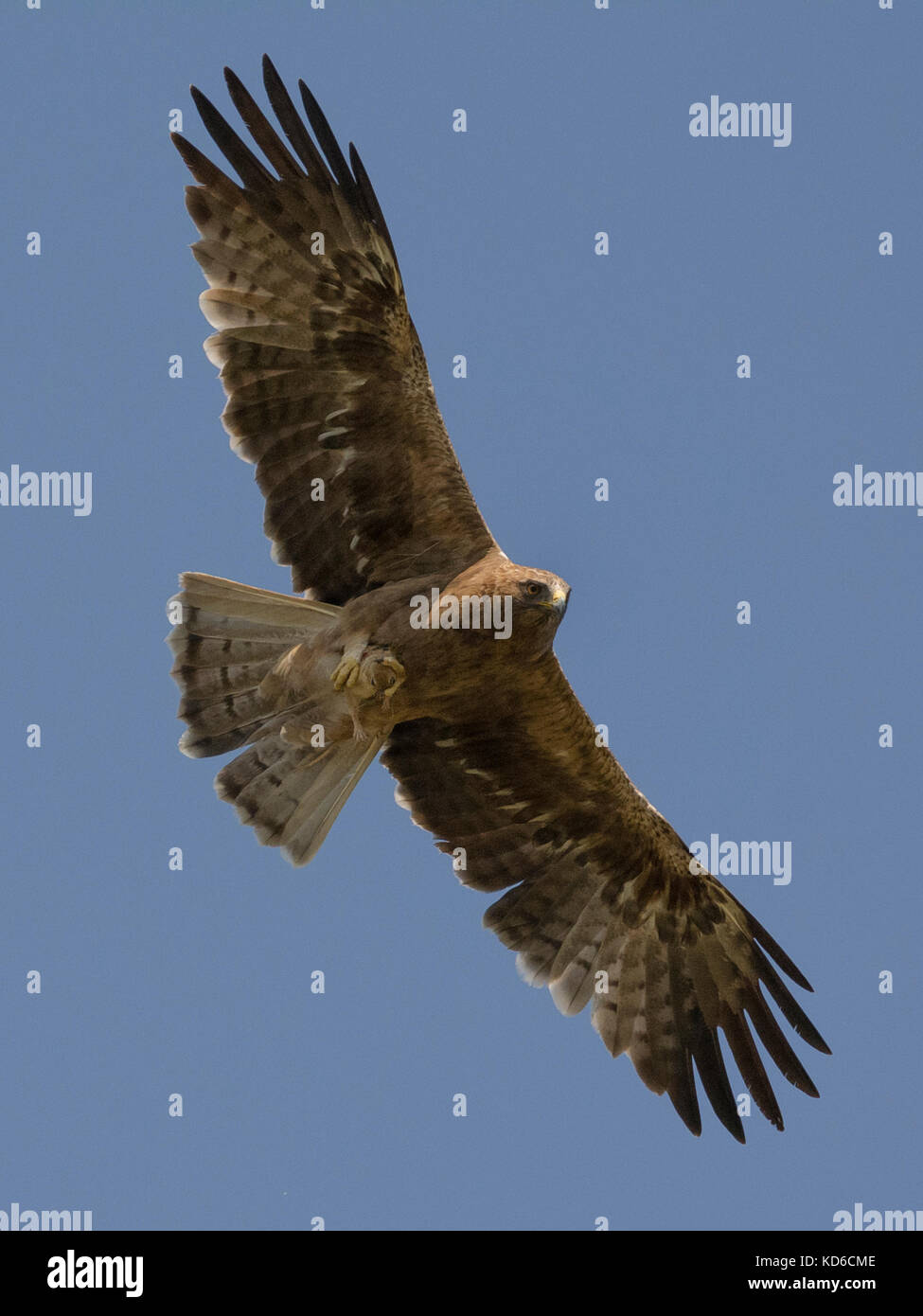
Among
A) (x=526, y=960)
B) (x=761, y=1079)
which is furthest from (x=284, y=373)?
(x=761, y=1079)

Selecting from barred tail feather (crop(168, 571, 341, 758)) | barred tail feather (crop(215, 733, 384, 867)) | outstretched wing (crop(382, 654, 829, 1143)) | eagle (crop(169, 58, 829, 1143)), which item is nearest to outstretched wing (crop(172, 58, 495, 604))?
eagle (crop(169, 58, 829, 1143))

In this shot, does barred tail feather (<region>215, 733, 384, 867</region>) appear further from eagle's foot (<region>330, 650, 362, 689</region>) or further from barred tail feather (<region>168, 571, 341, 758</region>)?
eagle's foot (<region>330, 650, 362, 689</region>)

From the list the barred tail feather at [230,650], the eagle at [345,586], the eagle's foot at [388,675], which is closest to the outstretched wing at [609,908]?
the eagle at [345,586]

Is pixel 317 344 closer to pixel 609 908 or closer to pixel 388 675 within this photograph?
pixel 388 675

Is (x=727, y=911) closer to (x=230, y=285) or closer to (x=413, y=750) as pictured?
(x=413, y=750)

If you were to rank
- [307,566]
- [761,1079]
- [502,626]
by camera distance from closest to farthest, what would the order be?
1. [502,626]
2. [307,566]
3. [761,1079]

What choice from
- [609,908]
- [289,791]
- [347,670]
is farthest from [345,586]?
[609,908]
